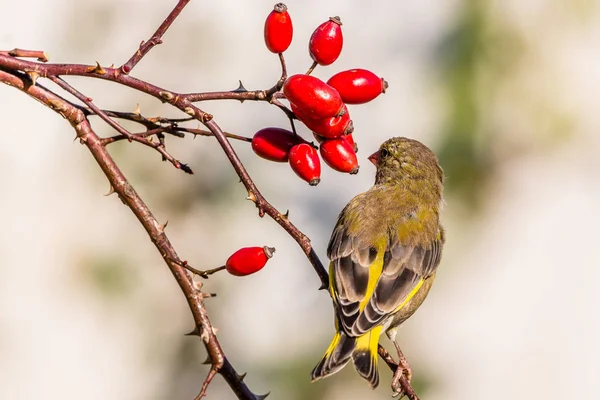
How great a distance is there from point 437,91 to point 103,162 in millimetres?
5058

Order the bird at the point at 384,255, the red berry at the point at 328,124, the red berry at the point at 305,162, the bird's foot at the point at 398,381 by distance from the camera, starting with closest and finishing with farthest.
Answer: the red berry at the point at 328,124
the red berry at the point at 305,162
the bird's foot at the point at 398,381
the bird at the point at 384,255

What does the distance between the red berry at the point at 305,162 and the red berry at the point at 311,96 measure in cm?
19

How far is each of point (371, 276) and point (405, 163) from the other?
3.36 ft

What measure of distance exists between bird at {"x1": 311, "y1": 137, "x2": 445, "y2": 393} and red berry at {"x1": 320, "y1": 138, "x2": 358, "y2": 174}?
3.01 ft

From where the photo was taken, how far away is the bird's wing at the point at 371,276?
3727 millimetres

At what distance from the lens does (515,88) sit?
7605 millimetres

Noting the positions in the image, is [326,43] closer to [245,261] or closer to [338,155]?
[338,155]

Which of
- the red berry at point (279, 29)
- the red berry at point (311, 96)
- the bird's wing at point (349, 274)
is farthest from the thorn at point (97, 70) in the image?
the bird's wing at point (349, 274)

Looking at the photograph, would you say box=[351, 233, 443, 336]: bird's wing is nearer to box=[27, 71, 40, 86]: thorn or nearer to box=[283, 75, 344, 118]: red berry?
box=[283, 75, 344, 118]: red berry

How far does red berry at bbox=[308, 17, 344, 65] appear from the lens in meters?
2.73

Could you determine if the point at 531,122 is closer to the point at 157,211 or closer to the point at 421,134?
the point at 421,134

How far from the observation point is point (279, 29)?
277 centimetres

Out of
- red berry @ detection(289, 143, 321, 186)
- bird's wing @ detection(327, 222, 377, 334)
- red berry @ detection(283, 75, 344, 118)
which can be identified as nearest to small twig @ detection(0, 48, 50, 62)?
red berry @ detection(283, 75, 344, 118)

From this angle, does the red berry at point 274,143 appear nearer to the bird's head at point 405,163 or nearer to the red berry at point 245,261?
the red berry at point 245,261
